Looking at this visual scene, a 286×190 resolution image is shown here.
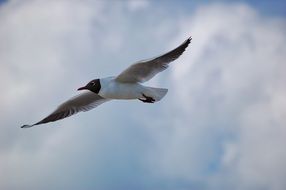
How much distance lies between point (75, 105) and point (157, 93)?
77.3 inches

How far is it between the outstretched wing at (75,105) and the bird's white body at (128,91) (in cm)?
128

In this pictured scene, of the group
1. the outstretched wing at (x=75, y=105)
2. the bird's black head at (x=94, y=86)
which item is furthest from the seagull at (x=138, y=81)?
the outstretched wing at (x=75, y=105)

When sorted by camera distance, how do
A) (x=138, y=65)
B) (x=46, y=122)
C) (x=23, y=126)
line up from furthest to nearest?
(x=46, y=122)
(x=23, y=126)
(x=138, y=65)

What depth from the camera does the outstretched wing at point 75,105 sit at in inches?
439

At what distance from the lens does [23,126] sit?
10.4 metres

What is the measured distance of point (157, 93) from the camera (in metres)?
9.82

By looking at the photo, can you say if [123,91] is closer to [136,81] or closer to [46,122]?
[136,81]

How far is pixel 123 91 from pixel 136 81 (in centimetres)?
29

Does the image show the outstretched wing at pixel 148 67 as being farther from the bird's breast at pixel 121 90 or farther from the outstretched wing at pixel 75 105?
the outstretched wing at pixel 75 105

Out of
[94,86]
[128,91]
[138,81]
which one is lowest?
[128,91]

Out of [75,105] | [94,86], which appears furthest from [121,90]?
[75,105]

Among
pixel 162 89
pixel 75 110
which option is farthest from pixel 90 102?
pixel 162 89

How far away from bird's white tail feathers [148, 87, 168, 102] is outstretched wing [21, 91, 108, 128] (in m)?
1.59

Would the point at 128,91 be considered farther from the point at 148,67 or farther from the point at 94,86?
the point at 94,86
